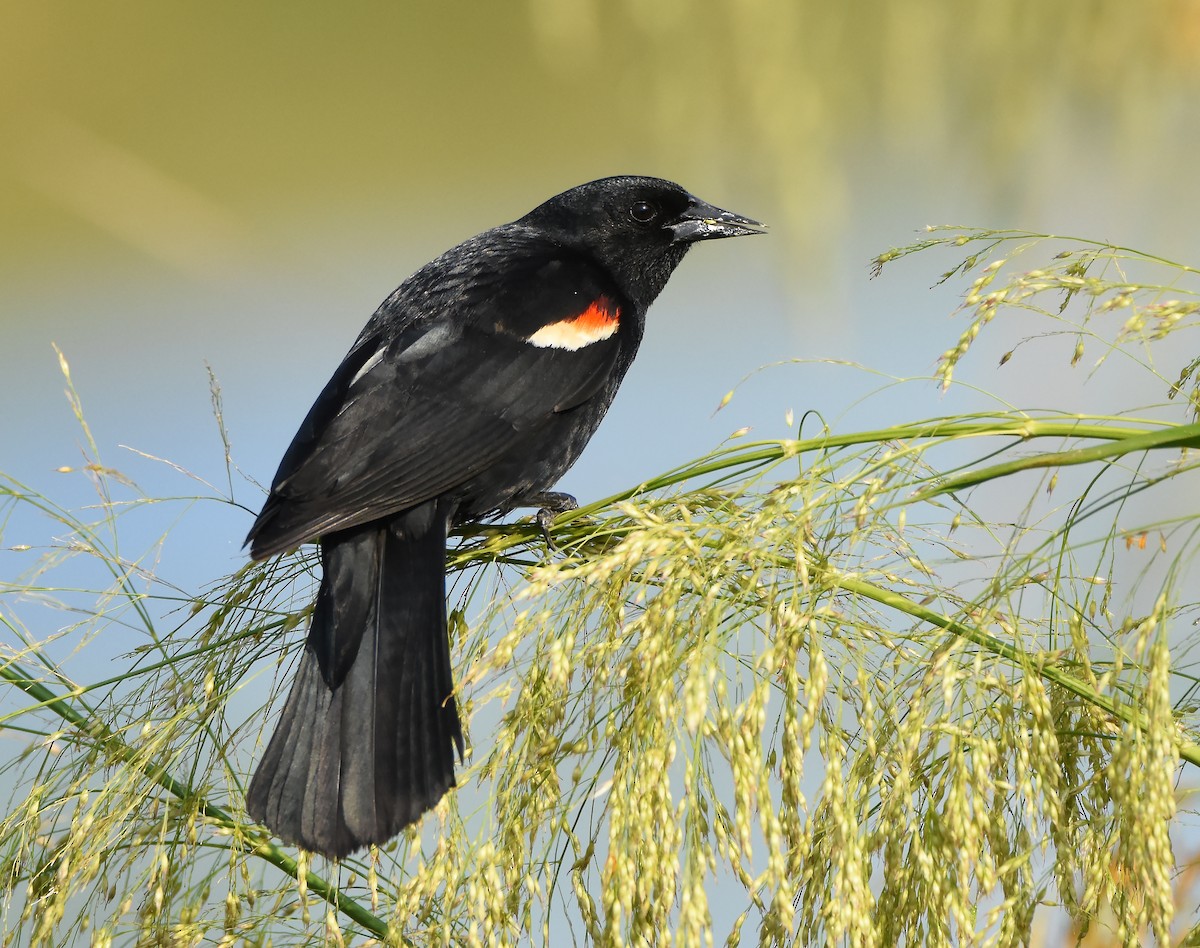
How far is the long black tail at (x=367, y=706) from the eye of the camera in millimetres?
1388

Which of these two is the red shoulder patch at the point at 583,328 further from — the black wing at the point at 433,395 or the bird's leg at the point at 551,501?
the bird's leg at the point at 551,501

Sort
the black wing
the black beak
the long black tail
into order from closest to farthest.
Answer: the long black tail → the black wing → the black beak

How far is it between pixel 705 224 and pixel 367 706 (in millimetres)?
1560

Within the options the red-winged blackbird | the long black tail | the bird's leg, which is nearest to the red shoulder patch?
the red-winged blackbird

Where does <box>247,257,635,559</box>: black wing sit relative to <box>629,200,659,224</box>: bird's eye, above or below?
below

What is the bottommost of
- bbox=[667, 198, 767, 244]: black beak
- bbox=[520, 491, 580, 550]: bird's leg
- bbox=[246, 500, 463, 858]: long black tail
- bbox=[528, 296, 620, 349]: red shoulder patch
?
bbox=[246, 500, 463, 858]: long black tail

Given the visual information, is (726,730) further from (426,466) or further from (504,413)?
(504,413)

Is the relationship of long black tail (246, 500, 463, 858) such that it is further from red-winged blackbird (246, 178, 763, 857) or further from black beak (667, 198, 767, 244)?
black beak (667, 198, 767, 244)

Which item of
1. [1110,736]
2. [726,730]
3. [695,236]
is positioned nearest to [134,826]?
[726,730]

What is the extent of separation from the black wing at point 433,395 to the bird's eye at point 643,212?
309mm

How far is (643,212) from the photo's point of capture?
2717 millimetres

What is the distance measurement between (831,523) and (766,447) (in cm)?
10

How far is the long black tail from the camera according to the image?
139 centimetres

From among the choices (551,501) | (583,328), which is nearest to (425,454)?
(551,501)
